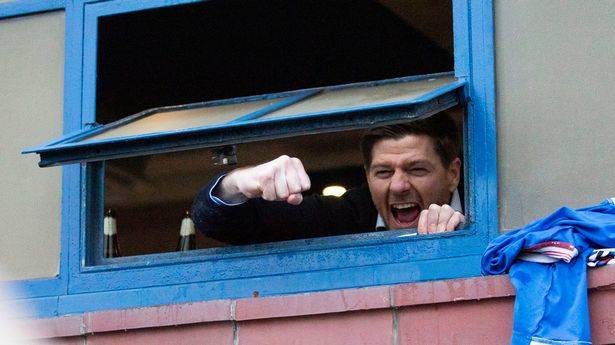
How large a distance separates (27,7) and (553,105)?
238cm

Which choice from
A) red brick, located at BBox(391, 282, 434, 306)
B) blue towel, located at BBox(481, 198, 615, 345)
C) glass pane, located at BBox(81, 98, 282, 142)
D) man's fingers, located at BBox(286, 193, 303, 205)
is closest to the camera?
blue towel, located at BBox(481, 198, 615, 345)

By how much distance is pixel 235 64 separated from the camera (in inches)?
333

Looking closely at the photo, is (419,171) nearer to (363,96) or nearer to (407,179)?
(407,179)

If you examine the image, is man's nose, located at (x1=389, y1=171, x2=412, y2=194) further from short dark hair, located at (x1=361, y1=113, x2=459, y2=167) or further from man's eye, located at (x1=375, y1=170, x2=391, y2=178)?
short dark hair, located at (x1=361, y1=113, x2=459, y2=167)

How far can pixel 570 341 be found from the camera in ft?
15.8

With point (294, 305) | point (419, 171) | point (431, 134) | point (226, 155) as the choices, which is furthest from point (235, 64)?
point (294, 305)

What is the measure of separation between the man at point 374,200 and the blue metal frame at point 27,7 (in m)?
1.19

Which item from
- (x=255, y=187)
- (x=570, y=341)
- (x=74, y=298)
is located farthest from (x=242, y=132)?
(x=570, y=341)

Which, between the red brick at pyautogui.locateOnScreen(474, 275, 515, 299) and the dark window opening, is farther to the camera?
the dark window opening

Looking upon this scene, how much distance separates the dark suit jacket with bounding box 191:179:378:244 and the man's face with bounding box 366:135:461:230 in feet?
0.49

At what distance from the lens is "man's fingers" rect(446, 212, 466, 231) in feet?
19.0

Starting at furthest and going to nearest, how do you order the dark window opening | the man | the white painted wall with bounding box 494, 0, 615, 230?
the dark window opening
the man
the white painted wall with bounding box 494, 0, 615, 230

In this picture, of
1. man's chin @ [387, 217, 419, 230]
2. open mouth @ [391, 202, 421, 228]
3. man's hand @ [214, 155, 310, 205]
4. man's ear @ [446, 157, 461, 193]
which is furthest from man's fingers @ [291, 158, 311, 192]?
man's ear @ [446, 157, 461, 193]

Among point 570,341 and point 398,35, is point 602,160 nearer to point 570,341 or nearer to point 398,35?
point 570,341
